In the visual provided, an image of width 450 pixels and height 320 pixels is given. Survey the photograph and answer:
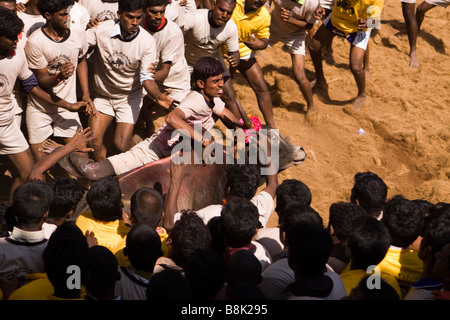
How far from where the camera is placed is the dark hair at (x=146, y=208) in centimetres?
402

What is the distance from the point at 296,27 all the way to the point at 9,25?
3.83 m

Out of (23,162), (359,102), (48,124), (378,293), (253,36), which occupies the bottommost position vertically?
(359,102)

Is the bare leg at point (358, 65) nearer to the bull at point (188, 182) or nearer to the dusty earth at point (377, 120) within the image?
the dusty earth at point (377, 120)

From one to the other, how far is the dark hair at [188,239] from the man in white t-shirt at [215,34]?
3.12m

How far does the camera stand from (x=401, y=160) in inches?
289

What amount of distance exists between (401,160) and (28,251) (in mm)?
5075

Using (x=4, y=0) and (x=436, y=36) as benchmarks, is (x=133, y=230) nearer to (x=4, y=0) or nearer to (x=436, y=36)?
(x=4, y=0)

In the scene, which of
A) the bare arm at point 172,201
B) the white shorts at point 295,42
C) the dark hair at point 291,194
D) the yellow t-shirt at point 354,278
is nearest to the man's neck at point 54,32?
the bare arm at point 172,201

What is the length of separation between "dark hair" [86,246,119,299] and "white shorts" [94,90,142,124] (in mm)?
3197

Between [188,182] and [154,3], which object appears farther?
[154,3]

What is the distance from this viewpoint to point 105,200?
3.94 meters

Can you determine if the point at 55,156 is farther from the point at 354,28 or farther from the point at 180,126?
the point at 354,28

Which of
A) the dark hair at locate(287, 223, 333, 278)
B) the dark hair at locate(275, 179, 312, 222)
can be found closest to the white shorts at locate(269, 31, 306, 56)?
the dark hair at locate(275, 179, 312, 222)

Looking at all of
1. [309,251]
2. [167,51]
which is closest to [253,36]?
[167,51]
